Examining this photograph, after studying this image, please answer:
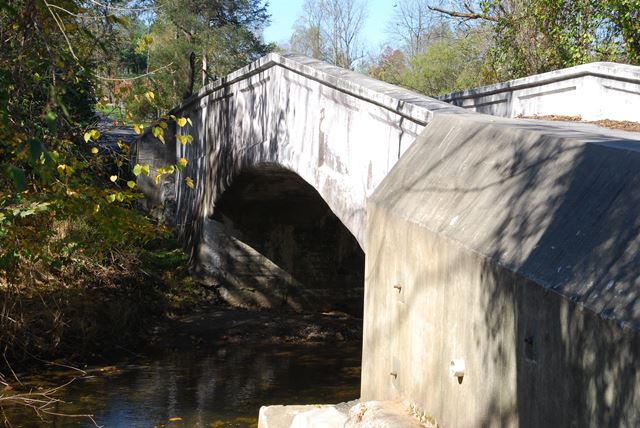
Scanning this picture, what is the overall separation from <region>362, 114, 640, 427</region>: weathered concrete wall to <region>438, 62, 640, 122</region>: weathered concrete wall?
4.76 metres

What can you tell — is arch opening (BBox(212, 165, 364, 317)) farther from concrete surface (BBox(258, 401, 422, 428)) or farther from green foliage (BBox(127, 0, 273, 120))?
green foliage (BBox(127, 0, 273, 120))

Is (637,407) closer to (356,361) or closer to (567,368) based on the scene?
(567,368)

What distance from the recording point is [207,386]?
11.2 meters

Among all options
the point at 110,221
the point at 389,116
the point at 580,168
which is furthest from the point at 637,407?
the point at 110,221

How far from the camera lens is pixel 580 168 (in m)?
3.43

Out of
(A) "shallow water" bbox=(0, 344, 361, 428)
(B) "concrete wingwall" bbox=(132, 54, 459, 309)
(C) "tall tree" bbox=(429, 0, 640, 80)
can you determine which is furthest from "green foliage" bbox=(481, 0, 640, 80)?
(A) "shallow water" bbox=(0, 344, 361, 428)

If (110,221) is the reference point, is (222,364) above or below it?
below

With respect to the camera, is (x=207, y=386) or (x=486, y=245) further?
(x=207, y=386)

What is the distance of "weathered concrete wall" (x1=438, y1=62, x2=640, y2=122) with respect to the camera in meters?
9.64

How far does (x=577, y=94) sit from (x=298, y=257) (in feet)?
21.5

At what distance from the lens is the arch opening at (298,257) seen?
1556 centimetres

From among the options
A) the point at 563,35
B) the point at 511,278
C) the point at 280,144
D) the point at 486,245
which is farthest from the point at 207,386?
the point at 563,35

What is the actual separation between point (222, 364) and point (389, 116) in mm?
6298

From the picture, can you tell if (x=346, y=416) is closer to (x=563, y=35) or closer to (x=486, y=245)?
(x=486, y=245)
